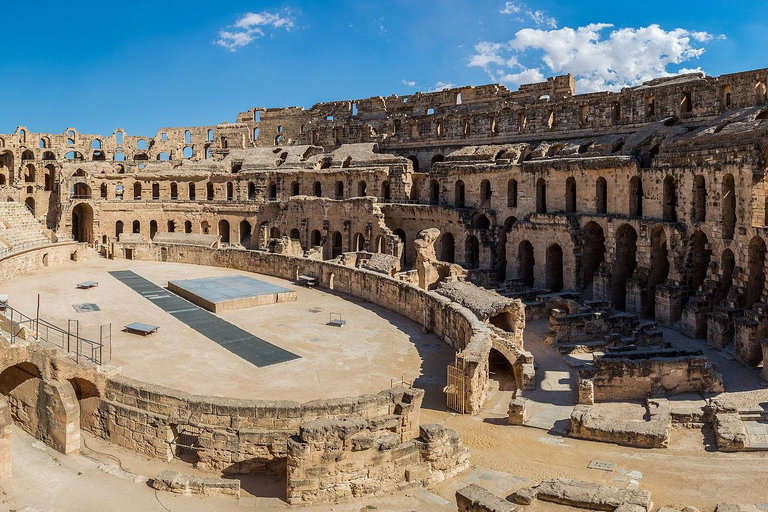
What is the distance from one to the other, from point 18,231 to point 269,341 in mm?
22330

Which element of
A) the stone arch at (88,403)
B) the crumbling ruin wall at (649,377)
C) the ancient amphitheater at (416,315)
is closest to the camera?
the ancient amphitheater at (416,315)

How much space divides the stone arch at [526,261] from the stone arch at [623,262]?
4418 millimetres

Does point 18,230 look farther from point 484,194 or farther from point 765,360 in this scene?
point 765,360

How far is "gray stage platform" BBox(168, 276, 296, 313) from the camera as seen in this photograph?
24.3 metres

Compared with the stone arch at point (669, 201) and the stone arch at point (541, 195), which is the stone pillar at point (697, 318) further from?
the stone arch at point (541, 195)

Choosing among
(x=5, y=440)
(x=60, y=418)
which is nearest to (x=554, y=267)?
(x=60, y=418)

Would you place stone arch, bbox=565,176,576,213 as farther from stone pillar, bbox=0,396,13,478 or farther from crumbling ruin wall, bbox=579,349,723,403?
stone pillar, bbox=0,396,13,478

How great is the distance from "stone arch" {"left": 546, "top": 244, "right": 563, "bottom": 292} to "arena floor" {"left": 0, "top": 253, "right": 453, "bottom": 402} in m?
9.20

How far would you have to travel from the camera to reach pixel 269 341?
65.1ft

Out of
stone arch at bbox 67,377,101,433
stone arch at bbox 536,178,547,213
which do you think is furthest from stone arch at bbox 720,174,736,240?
stone arch at bbox 67,377,101,433

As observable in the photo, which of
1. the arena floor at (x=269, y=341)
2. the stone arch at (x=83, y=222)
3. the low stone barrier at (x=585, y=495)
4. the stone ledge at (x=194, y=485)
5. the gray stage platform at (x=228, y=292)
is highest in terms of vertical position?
the stone arch at (x=83, y=222)

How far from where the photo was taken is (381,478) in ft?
37.1

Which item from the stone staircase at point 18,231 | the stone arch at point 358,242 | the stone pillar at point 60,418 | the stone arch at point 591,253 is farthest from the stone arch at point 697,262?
the stone staircase at point 18,231

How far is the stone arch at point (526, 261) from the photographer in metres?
30.4
